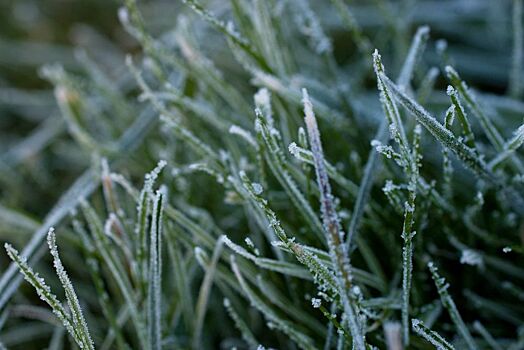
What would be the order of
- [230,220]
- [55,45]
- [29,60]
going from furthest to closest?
[55,45] → [29,60] → [230,220]

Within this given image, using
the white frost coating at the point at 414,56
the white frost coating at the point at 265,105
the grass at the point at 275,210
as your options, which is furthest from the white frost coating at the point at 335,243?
the white frost coating at the point at 414,56

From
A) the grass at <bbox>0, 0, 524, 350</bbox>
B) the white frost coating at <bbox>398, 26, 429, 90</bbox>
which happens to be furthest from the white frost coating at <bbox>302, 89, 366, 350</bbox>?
the white frost coating at <bbox>398, 26, 429, 90</bbox>

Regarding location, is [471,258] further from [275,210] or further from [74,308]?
[74,308]

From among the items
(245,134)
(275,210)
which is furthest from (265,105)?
(275,210)

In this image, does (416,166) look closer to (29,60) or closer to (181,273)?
(181,273)

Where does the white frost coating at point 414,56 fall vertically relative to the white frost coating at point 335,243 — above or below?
above

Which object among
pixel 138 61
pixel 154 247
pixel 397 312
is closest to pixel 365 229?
pixel 397 312

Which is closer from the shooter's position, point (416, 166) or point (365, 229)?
point (416, 166)

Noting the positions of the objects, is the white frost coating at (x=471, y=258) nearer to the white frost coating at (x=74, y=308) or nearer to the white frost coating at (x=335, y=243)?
the white frost coating at (x=335, y=243)
